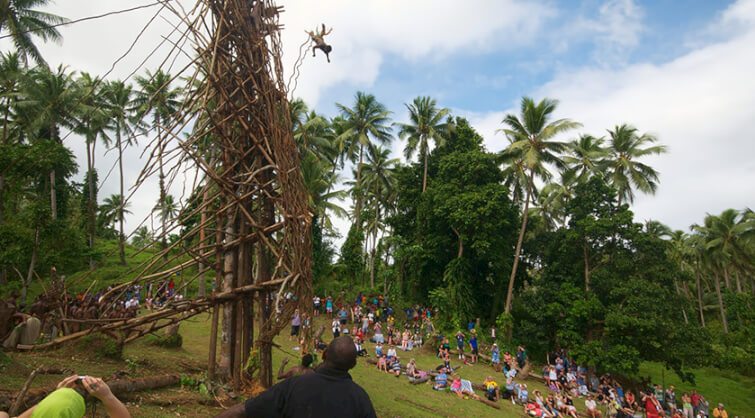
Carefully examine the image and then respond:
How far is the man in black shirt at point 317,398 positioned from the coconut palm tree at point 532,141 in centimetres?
2186

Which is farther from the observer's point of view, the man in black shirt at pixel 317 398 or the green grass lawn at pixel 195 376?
the green grass lawn at pixel 195 376

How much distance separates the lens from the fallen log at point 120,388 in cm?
393

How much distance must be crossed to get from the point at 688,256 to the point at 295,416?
47.6 m

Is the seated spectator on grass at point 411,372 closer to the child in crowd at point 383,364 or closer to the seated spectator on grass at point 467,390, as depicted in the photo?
the child in crowd at point 383,364

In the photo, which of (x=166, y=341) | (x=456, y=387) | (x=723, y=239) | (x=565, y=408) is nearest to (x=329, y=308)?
(x=456, y=387)

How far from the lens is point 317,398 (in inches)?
81.4

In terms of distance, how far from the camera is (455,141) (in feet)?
92.1

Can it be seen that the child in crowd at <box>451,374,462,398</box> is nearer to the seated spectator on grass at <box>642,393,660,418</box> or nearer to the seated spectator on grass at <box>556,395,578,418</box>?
the seated spectator on grass at <box>556,395,578,418</box>

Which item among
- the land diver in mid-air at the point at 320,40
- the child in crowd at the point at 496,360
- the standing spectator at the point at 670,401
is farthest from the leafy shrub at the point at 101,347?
the standing spectator at the point at 670,401

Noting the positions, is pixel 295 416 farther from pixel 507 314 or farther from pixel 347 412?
pixel 507 314

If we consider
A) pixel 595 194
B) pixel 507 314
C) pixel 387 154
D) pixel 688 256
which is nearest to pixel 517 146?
pixel 595 194

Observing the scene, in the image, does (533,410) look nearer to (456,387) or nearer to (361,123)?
(456,387)

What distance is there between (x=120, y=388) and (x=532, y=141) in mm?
22233

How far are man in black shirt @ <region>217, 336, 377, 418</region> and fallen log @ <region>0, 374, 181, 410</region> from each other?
2669 mm
